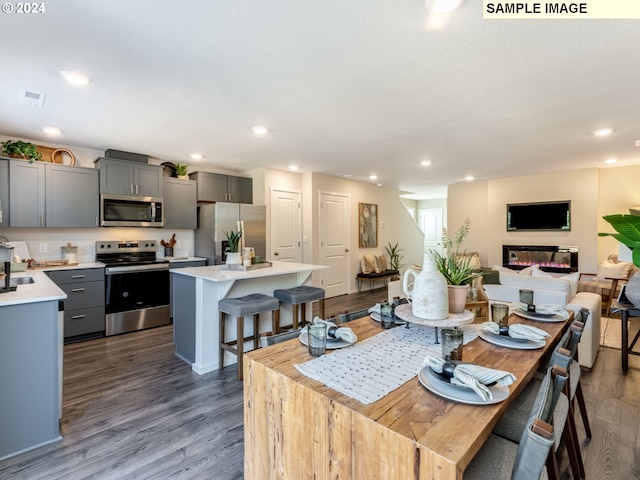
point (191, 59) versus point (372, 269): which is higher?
point (191, 59)

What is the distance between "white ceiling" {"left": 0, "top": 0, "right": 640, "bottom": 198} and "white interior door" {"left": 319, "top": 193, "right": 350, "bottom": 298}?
7.17ft

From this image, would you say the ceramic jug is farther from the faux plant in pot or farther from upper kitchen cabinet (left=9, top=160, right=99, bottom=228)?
upper kitchen cabinet (left=9, top=160, right=99, bottom=228)

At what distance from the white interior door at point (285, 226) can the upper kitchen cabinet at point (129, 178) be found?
71.4 inches

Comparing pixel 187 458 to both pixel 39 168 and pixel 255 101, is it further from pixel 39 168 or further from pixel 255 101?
pixel 39 168

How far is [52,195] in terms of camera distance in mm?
3734

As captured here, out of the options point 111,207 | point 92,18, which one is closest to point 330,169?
point 111,207

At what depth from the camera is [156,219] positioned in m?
4.43

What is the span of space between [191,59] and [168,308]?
10.9 feet

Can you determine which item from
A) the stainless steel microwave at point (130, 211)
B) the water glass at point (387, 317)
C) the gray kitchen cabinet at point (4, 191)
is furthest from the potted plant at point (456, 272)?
the gray kitchen cabinet at point (4, 191)

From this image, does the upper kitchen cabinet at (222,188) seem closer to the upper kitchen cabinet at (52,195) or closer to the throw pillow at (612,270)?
the upper kitchen cabinet at (52,195)

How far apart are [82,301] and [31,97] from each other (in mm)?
2197

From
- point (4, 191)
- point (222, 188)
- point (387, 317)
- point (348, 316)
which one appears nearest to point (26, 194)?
point (4, 191)

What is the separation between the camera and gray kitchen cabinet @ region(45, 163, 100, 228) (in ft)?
12.3

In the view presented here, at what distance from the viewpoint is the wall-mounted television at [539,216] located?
5.81 meters
